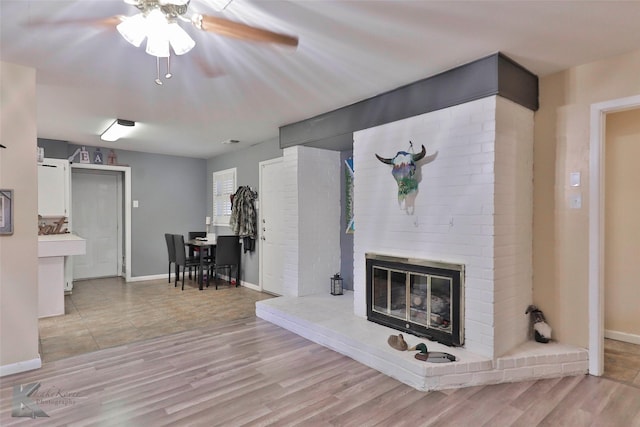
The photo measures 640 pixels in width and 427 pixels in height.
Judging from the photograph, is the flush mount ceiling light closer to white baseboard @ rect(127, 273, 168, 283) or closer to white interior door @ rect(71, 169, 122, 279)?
white interior door @ rect(71, 169, 122, 279)

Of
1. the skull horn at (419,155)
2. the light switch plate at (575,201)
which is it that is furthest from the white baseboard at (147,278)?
the light switch plate at (575,201)

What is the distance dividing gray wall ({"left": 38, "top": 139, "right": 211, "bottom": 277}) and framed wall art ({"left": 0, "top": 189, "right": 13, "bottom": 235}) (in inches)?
145

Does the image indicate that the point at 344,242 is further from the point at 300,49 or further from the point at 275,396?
the point at 300,49

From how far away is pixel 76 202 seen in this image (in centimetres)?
625

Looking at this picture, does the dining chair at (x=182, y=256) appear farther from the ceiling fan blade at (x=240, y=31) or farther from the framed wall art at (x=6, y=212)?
the ceiling fan blade at (x=240, y=31)

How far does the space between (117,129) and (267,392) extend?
383 cm

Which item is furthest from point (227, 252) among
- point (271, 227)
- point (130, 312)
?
point (130, 312)

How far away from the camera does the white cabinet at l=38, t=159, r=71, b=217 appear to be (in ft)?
17.1

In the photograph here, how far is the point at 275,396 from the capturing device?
2.39 m

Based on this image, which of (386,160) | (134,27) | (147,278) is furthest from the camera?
(147,278)

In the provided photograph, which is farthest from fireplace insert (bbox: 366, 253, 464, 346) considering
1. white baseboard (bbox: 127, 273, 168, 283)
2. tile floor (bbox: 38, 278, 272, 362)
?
white baseboard (bbox: 127, 273, 168, 283)

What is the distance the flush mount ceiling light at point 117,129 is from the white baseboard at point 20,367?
269cm

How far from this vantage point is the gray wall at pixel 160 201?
6383 millimetres

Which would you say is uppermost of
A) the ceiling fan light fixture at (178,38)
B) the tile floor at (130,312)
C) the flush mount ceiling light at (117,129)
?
the flush mount ceiling light at (117,129)
